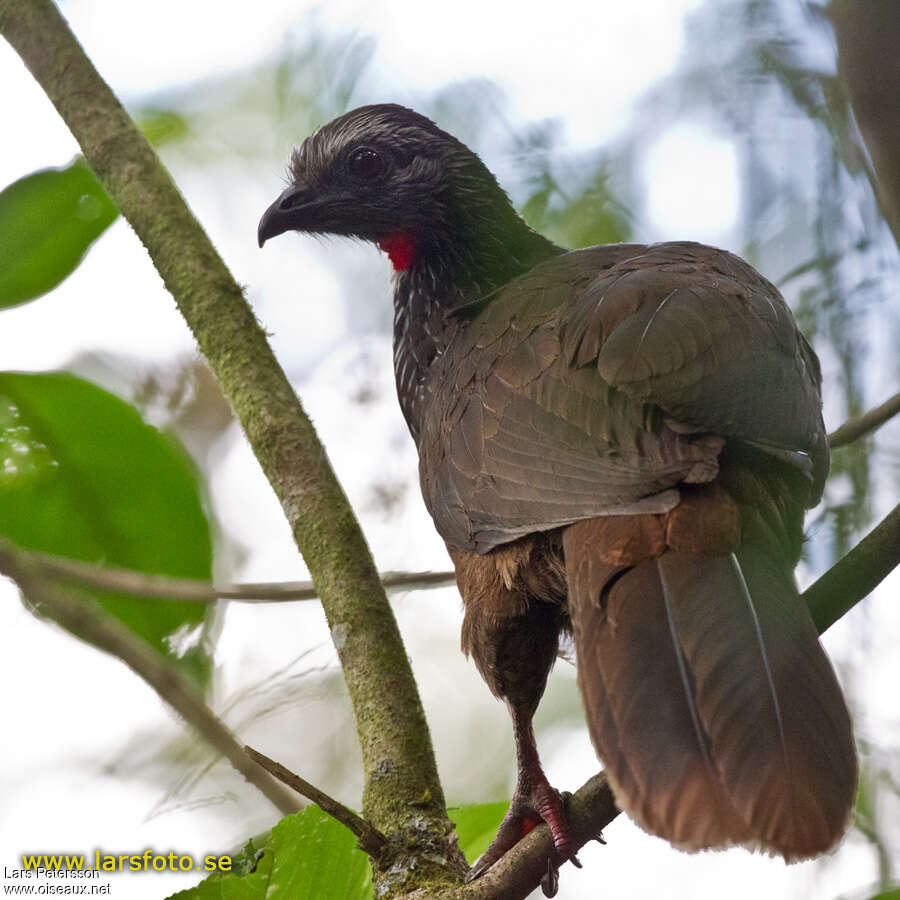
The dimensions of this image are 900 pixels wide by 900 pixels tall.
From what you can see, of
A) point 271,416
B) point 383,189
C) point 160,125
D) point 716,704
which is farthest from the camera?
point 160,125

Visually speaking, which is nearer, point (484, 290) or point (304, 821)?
point (304, 821)

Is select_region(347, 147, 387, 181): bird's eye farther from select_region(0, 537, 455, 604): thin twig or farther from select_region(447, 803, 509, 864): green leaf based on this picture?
select_region(447, 803, 509, 864): green leaf

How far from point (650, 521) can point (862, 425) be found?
3.23 feet

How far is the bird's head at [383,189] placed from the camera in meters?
3.84

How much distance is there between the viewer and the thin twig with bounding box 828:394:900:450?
2814 millimetres

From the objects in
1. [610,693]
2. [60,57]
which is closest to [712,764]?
[610,693]

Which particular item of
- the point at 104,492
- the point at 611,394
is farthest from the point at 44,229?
the point at 611,394

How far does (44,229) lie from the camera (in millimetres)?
3281

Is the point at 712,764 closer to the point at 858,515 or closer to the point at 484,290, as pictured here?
the point at 858,515

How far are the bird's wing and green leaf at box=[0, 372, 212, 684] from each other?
2.49ft

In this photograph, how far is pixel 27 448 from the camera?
3.30 m

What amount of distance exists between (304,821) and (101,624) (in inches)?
45.5

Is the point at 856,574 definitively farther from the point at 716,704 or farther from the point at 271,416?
the point at 271,416

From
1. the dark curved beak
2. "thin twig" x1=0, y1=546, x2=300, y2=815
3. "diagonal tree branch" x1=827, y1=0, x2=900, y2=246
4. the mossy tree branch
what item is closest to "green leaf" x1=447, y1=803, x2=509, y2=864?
the mossy tree branch
